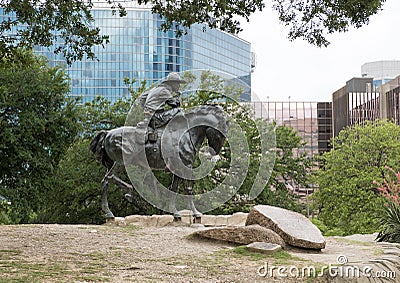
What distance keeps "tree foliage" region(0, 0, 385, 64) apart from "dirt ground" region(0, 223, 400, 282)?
2904 mm

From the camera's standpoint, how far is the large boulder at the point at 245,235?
8.91 metres

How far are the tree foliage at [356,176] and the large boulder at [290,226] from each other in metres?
12.9

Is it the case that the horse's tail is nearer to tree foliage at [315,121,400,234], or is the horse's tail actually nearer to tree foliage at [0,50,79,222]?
tree foliage at [0,50,79,222]

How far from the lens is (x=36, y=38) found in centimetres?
892

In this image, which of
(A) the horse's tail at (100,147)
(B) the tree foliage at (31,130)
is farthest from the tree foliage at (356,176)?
(A) the horse's tail at (100,147)

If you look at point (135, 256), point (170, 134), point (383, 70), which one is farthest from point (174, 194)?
point (383, 70)

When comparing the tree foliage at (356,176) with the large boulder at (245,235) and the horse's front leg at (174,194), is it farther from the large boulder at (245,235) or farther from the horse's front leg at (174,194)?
the large boulder at (245,235)

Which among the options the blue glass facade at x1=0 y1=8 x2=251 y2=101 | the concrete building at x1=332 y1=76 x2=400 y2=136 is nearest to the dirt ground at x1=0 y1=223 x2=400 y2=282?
the concrete building at x1=332 y1=76 x2=400 y2=136

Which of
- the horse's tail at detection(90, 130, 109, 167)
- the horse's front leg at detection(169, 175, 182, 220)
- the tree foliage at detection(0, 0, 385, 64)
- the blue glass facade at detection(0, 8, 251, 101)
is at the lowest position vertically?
the horse's front leg at detection(169, 175, 182, 220)

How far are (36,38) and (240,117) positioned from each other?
575 inches

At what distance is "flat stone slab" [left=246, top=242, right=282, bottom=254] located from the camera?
822 centimetres

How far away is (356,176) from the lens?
2464cm

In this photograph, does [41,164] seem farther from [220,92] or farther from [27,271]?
[27,271]

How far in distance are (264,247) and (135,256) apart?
1.89 metres
